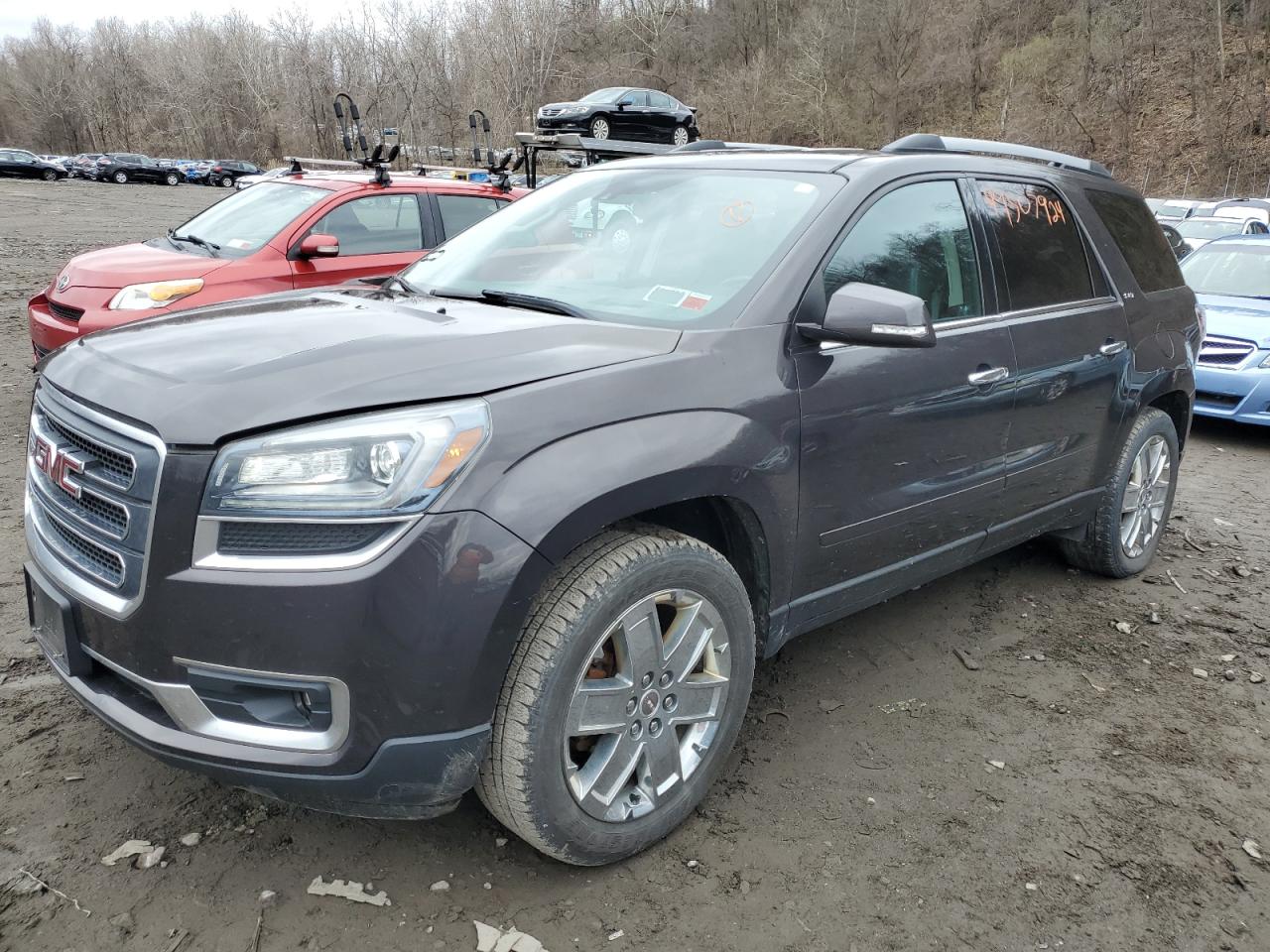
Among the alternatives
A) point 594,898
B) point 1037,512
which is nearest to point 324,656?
point 594,898

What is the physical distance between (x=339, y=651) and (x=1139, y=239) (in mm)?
3984

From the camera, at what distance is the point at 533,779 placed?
2.15 metres

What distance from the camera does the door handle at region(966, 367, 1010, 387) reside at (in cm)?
313

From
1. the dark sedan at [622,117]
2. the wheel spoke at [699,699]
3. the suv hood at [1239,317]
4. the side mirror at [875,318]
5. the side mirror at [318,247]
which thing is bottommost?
the wheel spoke at [699,699]

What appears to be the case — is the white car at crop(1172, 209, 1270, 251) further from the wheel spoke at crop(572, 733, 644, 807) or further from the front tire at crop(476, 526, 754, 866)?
the wheel spoke at crop(572, 733, 644, 807)

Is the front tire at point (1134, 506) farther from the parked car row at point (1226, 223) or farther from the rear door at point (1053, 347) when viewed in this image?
the parked car row at point (1226, 223)

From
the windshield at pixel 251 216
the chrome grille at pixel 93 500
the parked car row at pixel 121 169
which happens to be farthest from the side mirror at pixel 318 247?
the parked car row at pixel 121 169

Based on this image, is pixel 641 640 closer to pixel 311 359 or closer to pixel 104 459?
pixel 311 359

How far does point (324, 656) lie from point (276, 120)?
84.4m

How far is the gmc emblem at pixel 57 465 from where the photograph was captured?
218 cm

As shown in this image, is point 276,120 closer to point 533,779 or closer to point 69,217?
point 69,217

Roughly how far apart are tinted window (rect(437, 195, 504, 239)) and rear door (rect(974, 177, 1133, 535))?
499 cm

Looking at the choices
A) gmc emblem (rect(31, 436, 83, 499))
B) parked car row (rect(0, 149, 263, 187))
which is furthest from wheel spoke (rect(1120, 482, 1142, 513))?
parked car row (rect(0, 149, 263, 187))

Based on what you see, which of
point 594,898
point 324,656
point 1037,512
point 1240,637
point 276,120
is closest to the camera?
point 324,656
